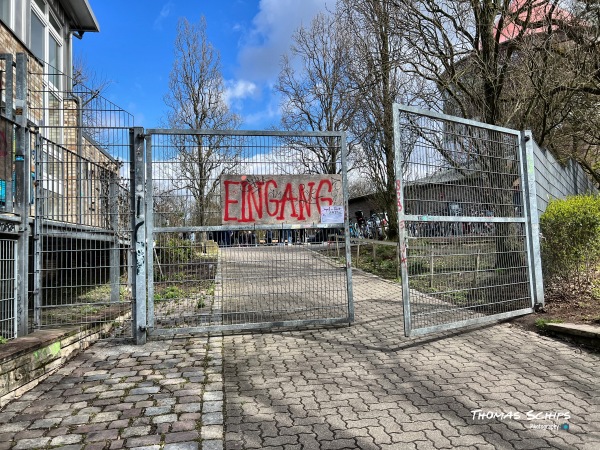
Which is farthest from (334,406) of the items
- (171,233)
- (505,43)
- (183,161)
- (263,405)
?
(505,43)

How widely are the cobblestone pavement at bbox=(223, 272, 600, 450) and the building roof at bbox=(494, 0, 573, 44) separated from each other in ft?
22.3

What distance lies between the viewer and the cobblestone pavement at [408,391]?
3.04 meters

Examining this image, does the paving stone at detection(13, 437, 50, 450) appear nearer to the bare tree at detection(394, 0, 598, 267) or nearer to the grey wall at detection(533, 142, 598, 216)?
the grey wall at detection(533, 142, 598, 216)

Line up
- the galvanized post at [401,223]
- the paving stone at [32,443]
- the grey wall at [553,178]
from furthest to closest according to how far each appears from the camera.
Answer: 1. the grey wall at [553,178]
2. the galvanized post at [401,223]
3. the paving stone at [32,443]

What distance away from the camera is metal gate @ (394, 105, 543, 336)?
527 centimetres

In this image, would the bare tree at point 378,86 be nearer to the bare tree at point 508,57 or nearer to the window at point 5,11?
the bare tree at point 508,57

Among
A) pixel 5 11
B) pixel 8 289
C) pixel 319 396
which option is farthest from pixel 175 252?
pixel 5 11

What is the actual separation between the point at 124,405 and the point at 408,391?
2429 millimetres

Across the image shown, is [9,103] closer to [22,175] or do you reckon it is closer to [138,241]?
[22,175]

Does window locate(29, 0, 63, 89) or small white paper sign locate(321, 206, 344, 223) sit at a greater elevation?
window locate(29, 0, 63, 89)

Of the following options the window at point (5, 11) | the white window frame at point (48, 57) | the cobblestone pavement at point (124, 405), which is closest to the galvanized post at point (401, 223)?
the cobblestone pavement at point (124, 405)

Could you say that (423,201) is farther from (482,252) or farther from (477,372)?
(477,372)

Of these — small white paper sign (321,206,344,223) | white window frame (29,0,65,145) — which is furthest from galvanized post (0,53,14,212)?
white window frame (29,0,65,145)

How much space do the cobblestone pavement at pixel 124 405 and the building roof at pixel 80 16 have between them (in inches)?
460
